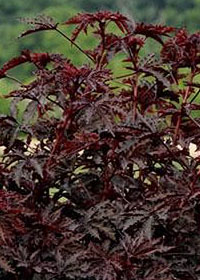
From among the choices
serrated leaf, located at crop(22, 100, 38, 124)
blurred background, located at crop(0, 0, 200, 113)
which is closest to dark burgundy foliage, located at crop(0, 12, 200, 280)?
serrated leaf, located at crop(22, 100, 38, 124)

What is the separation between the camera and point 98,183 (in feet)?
5.36

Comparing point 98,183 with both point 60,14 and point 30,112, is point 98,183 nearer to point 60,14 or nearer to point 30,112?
point 30,112

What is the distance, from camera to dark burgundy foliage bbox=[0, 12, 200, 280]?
141cm

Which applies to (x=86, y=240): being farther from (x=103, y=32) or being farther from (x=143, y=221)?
(x=103, y=32)

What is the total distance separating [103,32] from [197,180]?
1.22 ft

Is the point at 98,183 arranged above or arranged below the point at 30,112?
below

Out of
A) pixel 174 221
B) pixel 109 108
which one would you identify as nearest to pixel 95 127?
pixel 109 108

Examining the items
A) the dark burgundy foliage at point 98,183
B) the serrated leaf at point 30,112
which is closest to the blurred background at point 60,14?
the dark burgundy foliage at point 98,183

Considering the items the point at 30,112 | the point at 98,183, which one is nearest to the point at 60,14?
the point at 98,183

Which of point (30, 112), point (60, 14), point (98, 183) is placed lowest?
point (60, 14)

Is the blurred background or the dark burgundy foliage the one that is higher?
the dark burgundy foliage

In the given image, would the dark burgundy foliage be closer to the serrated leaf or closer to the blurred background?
the serrated leaf

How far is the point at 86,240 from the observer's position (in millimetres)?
1536

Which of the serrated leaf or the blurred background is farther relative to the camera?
the blurred background
